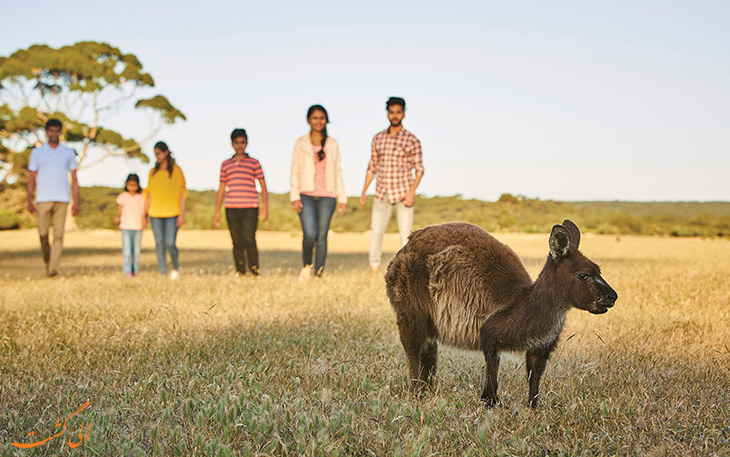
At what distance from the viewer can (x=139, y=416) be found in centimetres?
342

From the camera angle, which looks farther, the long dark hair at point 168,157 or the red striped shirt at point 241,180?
the long dark hair at point 168,157

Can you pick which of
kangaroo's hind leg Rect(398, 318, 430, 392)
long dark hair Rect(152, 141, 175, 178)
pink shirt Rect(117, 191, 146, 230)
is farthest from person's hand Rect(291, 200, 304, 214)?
kangaroo's hind leg Rect(398, 318, 430, 392)

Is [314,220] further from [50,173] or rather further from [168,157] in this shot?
[50,173]

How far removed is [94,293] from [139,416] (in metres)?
5.55

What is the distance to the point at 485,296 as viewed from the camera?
371 cm

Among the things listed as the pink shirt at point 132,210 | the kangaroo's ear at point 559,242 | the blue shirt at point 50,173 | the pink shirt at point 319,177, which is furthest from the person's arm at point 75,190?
the kangaroo's ear at point 559,242

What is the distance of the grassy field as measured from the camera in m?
3.00

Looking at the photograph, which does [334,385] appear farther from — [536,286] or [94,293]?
[94,293]

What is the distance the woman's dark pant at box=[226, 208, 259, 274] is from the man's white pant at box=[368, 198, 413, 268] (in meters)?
2.03

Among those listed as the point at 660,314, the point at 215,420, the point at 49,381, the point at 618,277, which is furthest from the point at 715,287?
the point at 49,381

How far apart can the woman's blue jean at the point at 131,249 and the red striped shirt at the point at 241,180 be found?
90.0 inches

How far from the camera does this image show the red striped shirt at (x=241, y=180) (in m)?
10.1

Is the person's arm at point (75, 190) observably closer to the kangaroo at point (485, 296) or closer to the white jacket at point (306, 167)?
the white jacket at point (306, 167)

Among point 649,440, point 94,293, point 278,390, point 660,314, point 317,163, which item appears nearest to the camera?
point 649,440
